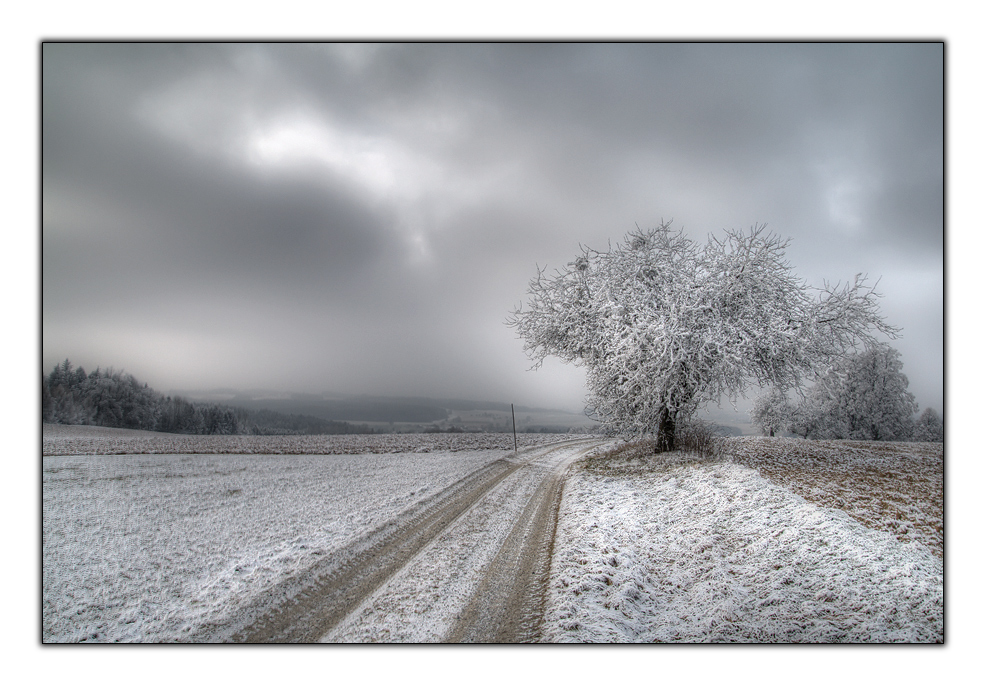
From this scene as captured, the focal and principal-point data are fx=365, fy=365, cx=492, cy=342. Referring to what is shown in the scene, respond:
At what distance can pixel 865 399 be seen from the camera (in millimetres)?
18562

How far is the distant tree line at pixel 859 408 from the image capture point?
32.3 ft

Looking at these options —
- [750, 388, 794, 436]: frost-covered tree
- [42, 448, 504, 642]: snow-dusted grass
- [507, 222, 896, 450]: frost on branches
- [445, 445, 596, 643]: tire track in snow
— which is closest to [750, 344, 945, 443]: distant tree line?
[750, 388, 794, 436]: frost-covered tree

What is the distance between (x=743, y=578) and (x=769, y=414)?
35940 mm

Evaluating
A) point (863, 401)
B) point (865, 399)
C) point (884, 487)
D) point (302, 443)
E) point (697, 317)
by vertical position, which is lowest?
point (302, 443)

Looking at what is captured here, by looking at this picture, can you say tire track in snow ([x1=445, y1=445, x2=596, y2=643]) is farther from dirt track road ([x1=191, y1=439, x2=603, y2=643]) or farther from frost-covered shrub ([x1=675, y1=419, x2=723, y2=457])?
frost-covered shrub ([x1=675, y1=419, x2=723, y2=457])

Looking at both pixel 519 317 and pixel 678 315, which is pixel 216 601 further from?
pixel 678 315

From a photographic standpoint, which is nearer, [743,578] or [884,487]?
[743,578]

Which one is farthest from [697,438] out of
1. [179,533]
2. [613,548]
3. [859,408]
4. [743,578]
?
[179,533]

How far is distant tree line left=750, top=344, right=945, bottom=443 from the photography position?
986cm

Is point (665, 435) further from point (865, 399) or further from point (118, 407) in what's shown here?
point (118, 407)

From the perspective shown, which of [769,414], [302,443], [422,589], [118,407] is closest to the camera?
[422,589]

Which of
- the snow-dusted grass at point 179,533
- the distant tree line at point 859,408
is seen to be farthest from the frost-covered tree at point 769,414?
the snow-dusted grass at point 179,533

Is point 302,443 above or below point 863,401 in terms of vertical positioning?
below

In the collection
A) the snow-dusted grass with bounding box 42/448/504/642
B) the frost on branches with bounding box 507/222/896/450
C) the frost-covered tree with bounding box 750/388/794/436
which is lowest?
the frost-covered tree with bounding box 750/388/794/436
